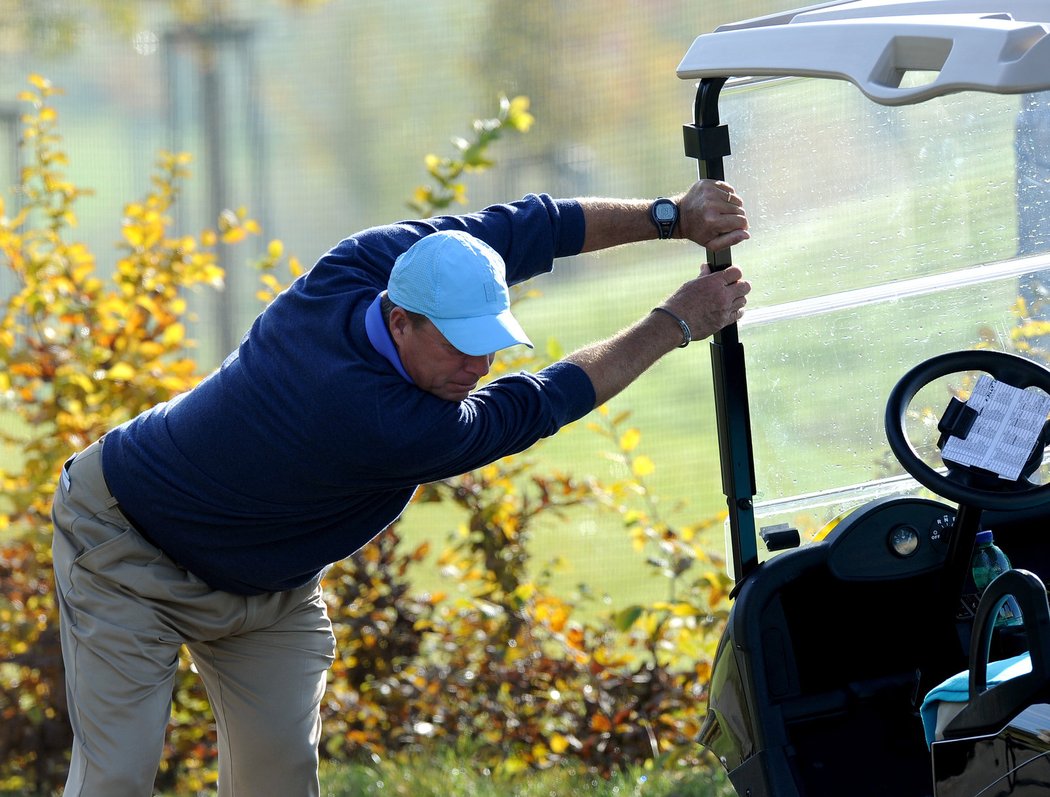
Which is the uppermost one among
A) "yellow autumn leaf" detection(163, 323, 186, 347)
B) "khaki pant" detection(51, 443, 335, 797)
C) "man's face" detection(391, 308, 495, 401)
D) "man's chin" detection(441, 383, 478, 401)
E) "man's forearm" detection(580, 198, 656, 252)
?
"man's forearm" detection(580, 198, 656, 252)

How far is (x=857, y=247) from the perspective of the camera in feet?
8.02

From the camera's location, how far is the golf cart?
2.31 metres

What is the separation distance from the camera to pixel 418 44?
5.73 metres

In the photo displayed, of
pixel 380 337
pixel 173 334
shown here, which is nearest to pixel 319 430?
pixel 380 337

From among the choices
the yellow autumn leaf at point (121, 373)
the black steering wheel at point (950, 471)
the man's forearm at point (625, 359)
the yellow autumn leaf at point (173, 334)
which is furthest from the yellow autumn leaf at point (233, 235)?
the black steering wheel at point (950, 471)

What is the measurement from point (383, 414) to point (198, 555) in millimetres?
585

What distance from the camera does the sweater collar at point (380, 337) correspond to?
2404 millimetres

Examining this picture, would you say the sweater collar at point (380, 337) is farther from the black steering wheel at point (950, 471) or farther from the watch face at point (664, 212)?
the black steering wheel at point (950, 471)

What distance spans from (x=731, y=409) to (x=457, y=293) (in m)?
0.58

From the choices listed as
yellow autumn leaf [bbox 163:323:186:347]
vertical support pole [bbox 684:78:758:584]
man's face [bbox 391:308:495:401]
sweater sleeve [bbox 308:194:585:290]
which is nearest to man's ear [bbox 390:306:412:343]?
man's face [bbox 391:308:495:401]

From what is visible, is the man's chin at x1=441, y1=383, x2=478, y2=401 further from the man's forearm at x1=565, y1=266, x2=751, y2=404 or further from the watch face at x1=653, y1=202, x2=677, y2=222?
the watch face at x1=653, y1=202, x2=677, y2=222

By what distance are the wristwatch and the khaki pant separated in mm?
1078

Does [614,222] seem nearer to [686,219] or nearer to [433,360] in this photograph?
[686,219]

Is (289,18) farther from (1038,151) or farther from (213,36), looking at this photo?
(1038,151)
